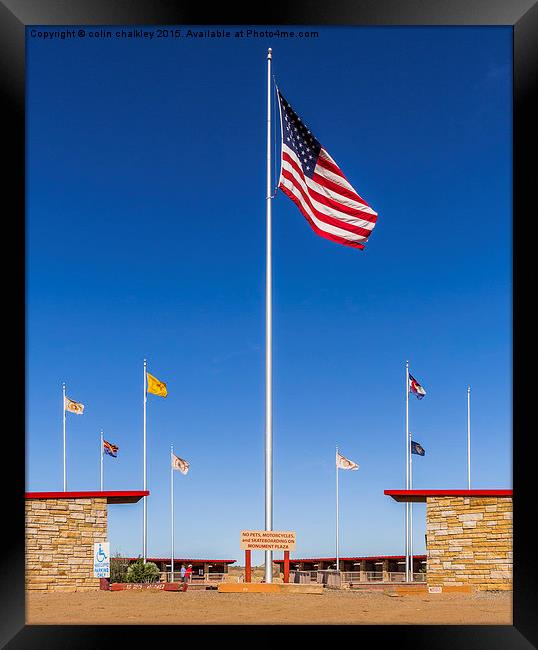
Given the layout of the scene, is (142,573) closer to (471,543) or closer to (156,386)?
(156,386)

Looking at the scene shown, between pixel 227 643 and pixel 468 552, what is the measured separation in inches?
431

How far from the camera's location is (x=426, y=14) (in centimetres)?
621

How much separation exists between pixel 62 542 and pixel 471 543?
821 centimetres

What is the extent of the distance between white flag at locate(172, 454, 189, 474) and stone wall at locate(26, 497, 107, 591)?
31.4 feet

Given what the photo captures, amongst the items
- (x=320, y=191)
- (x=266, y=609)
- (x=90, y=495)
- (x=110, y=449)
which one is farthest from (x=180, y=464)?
(x=266, y=609)

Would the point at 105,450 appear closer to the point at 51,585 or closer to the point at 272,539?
the point at 51,585

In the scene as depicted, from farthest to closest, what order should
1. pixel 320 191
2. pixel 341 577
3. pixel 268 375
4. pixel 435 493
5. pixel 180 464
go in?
pixel 180 464
pixel 341 577
pixel 435 493
pixel 268 375
pixel 320 191

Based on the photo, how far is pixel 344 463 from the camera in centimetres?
2561

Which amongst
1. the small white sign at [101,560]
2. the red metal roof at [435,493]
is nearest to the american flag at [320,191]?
the red metal roof at [435,493]

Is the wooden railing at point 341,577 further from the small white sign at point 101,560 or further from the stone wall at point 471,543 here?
the small white sign at point 101,560

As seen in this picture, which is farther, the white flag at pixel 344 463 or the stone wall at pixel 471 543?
the white flag at pixel 344 463

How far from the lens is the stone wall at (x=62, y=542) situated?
16.3 meters

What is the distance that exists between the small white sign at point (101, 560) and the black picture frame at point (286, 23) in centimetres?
1052

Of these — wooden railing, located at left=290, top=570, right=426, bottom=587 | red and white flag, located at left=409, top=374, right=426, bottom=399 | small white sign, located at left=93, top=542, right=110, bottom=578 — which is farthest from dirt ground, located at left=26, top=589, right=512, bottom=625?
red and white flag, located at left=409, top=374, right=426, bottom=399
